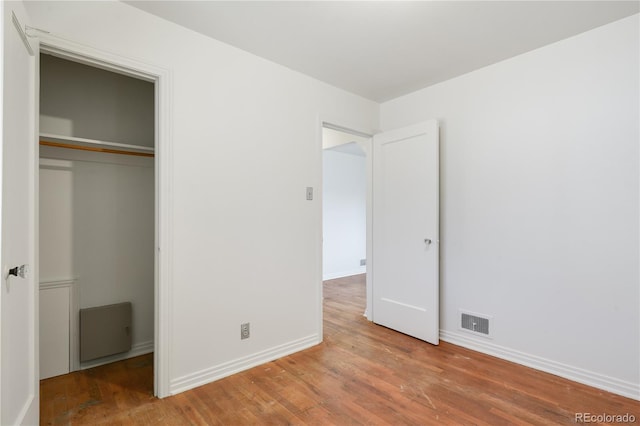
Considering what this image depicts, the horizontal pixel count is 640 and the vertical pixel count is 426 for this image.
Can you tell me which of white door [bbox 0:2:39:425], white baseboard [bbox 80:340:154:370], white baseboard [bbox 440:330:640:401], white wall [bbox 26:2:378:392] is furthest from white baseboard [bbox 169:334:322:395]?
white baseboard [bbox 440:330:640:401]

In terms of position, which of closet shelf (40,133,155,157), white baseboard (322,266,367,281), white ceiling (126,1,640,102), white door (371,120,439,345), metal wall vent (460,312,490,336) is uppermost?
white ceiling (126,1,640,102)

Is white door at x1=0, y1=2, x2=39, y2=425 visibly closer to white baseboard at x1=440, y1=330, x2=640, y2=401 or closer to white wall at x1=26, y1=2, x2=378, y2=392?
white wall at x1=26, y1=2, x2=378, y2=392

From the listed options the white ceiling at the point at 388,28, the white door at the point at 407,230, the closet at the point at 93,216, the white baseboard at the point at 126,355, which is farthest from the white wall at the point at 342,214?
the closet at the point at 93,216

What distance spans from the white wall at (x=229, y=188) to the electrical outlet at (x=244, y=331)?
4 centimetres

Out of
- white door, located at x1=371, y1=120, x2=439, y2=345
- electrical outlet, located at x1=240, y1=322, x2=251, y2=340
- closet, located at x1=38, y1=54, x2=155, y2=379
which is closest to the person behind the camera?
closet, located at x1=38, y1=54, x2=155, y2=379

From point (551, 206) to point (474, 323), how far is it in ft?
3.87

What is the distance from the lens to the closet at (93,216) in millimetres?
2352

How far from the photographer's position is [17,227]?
1.42 metres

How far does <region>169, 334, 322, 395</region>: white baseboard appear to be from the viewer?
2152mm

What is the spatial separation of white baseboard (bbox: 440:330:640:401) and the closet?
2.80 meters

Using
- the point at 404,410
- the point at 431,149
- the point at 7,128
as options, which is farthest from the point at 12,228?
the point at 431,149

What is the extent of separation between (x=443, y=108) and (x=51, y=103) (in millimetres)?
3288

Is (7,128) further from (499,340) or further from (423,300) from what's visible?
(499,340)

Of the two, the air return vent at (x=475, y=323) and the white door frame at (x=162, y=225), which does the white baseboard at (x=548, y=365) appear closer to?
the air return vent at (x=475, y=323)
